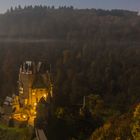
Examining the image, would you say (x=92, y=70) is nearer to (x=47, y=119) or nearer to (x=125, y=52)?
(x=125, y=52)

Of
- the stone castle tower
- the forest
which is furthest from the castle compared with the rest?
the forest

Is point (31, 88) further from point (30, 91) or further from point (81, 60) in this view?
point (81, 60)

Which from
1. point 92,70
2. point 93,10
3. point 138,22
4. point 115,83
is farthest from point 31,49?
point 93,10

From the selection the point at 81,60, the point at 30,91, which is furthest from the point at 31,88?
the point at 81,60

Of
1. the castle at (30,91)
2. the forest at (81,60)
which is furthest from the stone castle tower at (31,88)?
the forest at (81,60)

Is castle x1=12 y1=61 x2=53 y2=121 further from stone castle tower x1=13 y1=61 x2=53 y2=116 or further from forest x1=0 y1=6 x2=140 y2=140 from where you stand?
forest x1=0 y1=6 x2=140 y2=140

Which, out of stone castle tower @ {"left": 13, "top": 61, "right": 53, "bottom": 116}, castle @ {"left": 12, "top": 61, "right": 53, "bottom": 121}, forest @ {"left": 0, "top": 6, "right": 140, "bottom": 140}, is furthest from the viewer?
forest @ {"left": 0, "top": 6, "right": 140, "bottom": 140}
